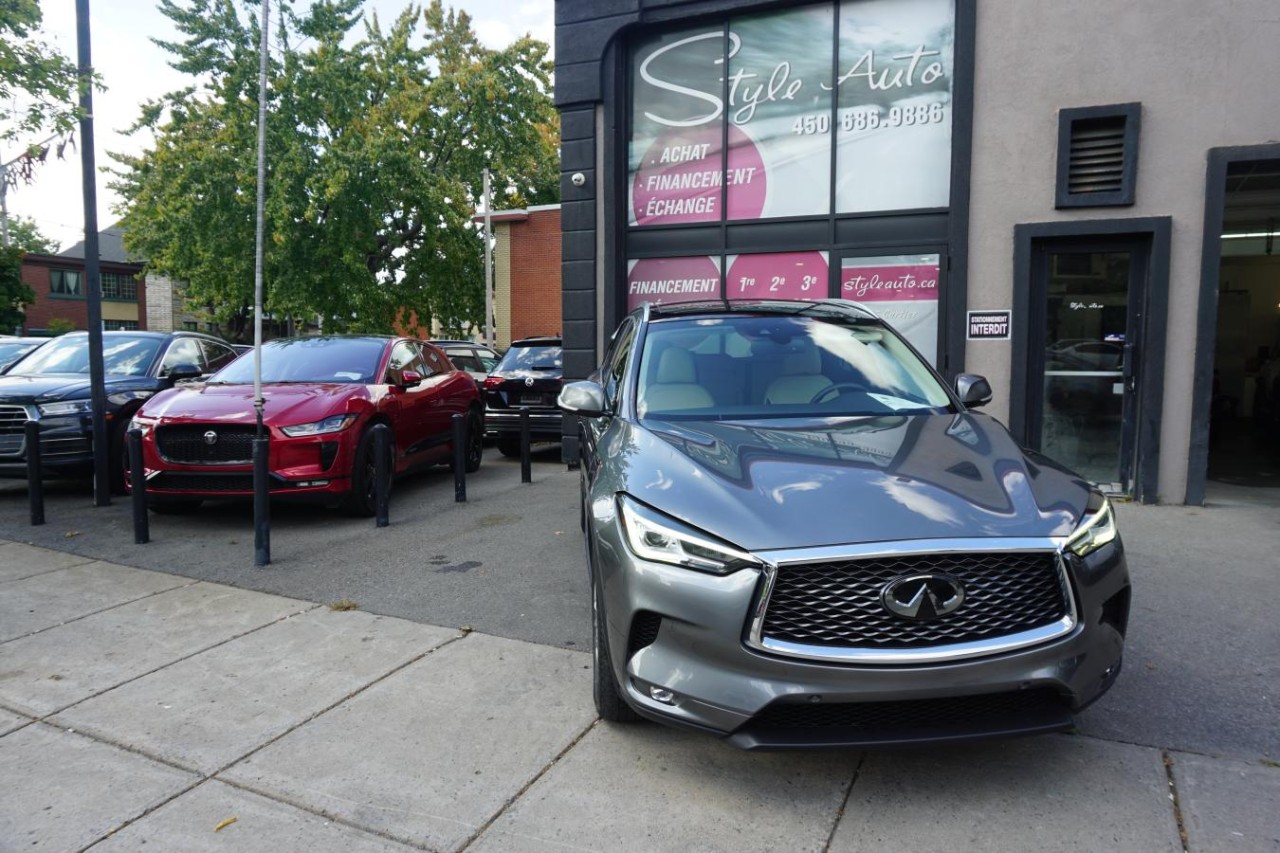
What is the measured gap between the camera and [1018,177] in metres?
7.93

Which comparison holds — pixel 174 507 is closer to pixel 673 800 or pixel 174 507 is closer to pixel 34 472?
pixel 34 472

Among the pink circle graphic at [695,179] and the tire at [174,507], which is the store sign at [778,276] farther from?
the tire at [174,507]

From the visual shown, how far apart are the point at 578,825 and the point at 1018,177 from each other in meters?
7.42

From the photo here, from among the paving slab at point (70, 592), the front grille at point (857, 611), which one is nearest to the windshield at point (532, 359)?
the paving slab at point (70, 592)

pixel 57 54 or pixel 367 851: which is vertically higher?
pixel 57 54

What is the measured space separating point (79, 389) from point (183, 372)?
4.20 feet

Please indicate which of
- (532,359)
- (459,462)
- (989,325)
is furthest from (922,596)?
(532,359)

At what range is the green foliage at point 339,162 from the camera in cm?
2081

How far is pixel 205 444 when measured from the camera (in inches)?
264

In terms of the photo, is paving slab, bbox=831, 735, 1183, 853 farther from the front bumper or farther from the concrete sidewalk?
the front bumper

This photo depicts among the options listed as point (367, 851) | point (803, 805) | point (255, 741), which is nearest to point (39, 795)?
point (255, 741)

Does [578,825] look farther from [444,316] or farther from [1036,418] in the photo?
[444,316]

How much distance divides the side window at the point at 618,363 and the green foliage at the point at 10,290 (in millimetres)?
33908

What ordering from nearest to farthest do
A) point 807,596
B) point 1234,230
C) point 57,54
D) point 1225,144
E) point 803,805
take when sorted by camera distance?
point 807,596
point 803,805
point 1225,144
point 57,54
point 1234,230
